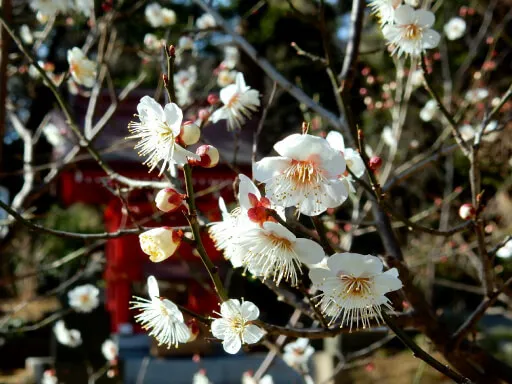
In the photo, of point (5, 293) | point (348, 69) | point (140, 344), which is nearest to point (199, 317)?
point (348, 69)

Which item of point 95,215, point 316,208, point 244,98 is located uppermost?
point 95,215

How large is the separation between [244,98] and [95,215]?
12.0 m

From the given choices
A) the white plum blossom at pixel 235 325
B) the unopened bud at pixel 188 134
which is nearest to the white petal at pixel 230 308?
the white plum blossom at pixel 235 325

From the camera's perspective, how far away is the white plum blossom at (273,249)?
0.80m

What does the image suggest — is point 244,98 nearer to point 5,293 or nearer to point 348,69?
point 348,69

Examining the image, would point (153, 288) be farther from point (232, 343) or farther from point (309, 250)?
point (309, 250)

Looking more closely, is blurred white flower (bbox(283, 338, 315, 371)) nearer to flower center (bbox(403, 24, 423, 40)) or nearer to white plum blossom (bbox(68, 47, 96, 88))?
white plum blossom (bbox(68, 47, 96, 88))

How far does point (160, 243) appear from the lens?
88cm

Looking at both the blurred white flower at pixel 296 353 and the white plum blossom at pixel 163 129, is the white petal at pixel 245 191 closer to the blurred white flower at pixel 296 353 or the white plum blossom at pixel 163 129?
the white plum blossom at pixel 163 129

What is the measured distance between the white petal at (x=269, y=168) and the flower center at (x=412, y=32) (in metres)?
0.69

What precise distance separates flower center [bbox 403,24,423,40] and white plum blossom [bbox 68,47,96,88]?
2.90ft

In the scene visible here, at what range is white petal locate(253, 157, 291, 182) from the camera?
0.83 m

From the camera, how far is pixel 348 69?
5.63 ft

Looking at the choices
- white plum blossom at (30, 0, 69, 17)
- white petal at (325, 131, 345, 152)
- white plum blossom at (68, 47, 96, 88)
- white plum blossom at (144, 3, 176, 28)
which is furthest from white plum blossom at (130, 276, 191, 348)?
white plum blossom at (144, 3, 176, 28)
